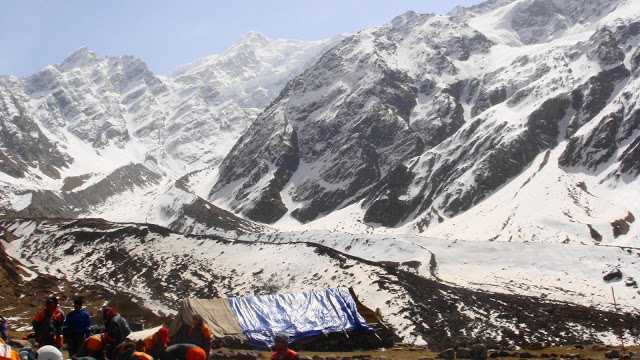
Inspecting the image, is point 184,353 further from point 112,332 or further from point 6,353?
point 112,332

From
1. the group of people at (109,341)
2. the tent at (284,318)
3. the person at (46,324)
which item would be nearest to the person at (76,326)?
the group of people at (109,341)

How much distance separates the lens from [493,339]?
4925 centimetres

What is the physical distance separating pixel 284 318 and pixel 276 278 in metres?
25.8

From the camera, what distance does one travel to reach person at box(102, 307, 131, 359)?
68.7ft

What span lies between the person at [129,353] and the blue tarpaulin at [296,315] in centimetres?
2334

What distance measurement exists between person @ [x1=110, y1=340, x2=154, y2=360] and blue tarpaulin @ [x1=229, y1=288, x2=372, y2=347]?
23336 millimetres

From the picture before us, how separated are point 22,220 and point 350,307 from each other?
212 ft

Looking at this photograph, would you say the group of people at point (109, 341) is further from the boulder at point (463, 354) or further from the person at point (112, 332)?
the boulder at point (463, 354)

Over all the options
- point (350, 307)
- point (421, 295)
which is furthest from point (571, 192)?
point (350, 307)

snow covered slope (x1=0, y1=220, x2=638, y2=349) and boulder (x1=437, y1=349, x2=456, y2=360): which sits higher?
boulder (x1=437, y1=349, x2=456, y2=360)

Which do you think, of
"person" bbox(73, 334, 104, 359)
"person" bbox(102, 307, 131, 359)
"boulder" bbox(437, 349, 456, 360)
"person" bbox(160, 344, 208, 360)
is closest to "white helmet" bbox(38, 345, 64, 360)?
"person" bbox(160, 344, 208, 360)

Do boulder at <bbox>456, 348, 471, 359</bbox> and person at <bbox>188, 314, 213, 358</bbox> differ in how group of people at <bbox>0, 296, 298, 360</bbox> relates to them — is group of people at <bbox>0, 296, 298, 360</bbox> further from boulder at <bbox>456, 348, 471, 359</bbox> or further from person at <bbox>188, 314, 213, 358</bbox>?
boulder at <bbox>456, 348, 471, 359</bbox>

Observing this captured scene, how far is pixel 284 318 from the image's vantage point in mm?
43906

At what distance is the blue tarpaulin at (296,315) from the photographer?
1673 inches
